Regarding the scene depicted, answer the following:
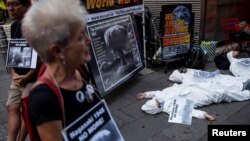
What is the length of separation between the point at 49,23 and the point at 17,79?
1625 millimetres

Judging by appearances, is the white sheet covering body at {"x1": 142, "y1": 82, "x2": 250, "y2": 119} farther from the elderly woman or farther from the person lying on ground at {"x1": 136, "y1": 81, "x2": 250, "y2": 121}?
the elderly woman

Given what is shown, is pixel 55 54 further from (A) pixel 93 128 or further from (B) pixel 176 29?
(B) pixel 176 29

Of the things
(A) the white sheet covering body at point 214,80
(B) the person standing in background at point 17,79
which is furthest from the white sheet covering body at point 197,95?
(B) the person standing in background at point 17,79

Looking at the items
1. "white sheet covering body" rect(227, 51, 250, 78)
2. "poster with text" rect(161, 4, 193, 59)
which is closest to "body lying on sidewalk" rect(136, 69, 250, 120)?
"white sheet covering body" rect(227, 51, 250, 78)

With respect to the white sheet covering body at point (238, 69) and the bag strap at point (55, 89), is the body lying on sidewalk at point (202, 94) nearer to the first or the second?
the white sheet covering body at point (238, 69)

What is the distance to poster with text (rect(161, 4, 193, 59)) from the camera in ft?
19.5

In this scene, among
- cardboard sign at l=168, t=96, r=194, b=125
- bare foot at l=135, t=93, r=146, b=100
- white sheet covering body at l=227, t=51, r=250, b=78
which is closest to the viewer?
cardboard sign at l=168, t=96, r=194, b=125

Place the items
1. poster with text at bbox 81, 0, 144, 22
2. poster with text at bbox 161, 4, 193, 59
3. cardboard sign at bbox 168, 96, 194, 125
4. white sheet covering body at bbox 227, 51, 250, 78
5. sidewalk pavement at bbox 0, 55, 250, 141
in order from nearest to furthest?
sidewalk pavement at bbox 0, 55, 250, 141, cardboard sign at bbox 168, 96, 194, 125, poster with text at bbox 81, 0, 144, 22, white sheet covering body at bbox 227, 51, 250, 78, poster with text at bbox 161, 4, 193, 59

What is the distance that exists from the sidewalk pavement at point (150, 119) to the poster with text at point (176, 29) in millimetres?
1116

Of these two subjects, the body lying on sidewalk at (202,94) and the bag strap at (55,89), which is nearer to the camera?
the bag strap at (55,89)

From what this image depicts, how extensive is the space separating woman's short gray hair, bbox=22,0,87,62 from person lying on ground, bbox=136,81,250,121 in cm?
302

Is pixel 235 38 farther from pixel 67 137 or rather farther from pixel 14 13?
pixel 67 137

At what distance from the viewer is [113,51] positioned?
15.7 feet

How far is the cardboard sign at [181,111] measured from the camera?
13.0 ft
